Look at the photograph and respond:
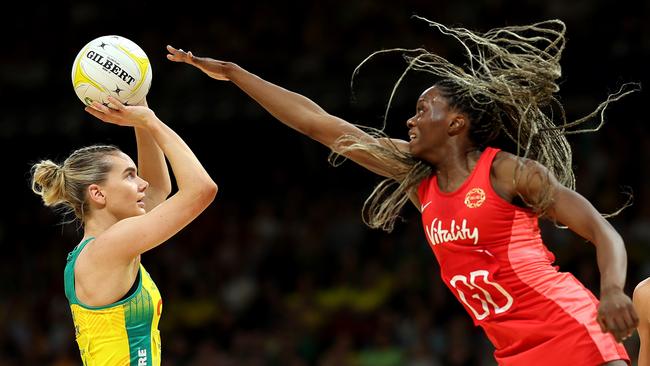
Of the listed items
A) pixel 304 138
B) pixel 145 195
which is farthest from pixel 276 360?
pixel 145 195

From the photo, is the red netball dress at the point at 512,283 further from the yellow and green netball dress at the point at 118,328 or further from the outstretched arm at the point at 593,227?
the yellow and green netball dress at the point at 118,328

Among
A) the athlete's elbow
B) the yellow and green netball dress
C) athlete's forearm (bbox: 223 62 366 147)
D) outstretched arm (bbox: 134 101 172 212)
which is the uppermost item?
athlete's forearm (bbox: 223 62 366 147)

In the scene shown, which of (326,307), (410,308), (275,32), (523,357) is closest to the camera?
(523,357)

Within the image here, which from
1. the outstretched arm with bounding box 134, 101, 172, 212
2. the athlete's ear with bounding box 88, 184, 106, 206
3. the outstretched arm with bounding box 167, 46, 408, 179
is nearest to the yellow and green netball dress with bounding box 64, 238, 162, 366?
the athlete's ear with bounding box 88, 184, 106, 206

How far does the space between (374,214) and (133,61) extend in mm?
1248

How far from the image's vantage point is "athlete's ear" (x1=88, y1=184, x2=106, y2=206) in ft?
13.4

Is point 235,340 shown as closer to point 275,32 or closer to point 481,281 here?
point 275,32

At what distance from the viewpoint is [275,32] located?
11.4 m

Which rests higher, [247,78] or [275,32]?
[247,78]

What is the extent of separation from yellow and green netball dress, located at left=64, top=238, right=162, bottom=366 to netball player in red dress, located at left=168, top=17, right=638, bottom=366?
103 cm

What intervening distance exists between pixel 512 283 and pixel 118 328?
61.2 inches

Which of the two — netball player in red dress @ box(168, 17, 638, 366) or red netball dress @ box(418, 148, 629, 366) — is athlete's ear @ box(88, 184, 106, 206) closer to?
netball player in red dress @ box(168, 17, 638, 366)

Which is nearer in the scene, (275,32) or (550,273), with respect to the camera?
(550,273)

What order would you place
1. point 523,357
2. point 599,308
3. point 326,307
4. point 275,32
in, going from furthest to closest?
point 275,32
point 326,307
point 523,357
point 599,308
